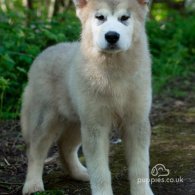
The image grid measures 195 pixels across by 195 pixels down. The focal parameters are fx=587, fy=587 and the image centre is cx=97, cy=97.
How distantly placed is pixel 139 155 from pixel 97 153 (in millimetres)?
376

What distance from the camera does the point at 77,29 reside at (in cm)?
1035

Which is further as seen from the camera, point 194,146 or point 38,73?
point 194,146

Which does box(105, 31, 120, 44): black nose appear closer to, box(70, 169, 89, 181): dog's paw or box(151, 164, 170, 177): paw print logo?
box(151, 164, 170, 177): paw print logo

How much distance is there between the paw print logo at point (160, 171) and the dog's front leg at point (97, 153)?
87 cm

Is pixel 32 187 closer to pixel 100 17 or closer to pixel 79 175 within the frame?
pixel 79 175

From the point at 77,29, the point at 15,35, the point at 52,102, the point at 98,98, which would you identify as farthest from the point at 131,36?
the point at 77,29

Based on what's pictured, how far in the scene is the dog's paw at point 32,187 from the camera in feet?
18.0

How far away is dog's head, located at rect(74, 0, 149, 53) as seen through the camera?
471 cm

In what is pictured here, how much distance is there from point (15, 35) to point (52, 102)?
3.62 meters

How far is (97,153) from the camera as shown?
16.2 feet

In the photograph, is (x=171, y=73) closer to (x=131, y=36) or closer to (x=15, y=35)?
(x=15, y=35)

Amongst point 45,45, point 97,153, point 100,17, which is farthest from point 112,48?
point 45,45

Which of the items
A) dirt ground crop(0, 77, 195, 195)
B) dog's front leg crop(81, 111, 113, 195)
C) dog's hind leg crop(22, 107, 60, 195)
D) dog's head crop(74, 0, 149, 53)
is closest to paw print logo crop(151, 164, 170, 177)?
dirt ground crop(0, 77, 195, 195)

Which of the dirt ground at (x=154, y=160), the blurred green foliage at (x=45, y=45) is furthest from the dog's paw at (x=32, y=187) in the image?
the blurred green foliage at (x=45, y=45)
